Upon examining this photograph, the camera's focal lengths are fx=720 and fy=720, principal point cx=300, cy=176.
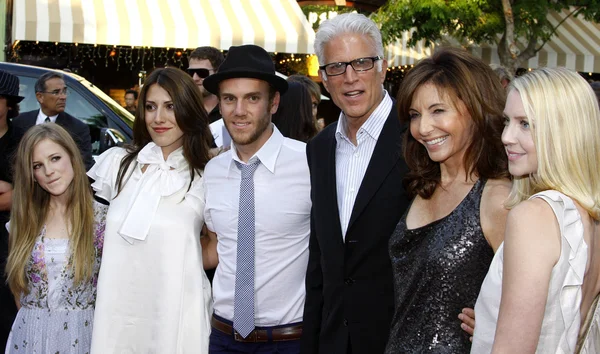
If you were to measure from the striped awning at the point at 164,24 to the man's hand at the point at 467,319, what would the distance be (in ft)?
32.0

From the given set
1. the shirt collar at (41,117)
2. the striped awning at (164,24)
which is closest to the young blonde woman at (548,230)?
the shirt collar at (41,117)

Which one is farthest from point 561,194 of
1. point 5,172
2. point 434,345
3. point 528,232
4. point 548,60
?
point 548,60

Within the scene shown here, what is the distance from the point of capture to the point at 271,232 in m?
3.78

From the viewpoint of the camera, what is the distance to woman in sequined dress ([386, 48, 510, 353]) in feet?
8.95

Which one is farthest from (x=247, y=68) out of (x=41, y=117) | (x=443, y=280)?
(x=41, y=117)

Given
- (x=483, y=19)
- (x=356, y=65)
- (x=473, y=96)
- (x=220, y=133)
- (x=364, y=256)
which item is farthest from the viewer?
(x=483, y=19)

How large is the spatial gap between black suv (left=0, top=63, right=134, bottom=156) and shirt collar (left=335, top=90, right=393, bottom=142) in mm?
4586

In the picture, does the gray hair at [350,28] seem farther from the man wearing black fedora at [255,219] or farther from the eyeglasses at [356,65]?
the man wearing black fedora at [255,219]

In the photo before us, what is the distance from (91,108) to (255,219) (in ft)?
15.8

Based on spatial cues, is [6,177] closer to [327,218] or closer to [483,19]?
[327,218]

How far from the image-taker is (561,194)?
2.24 metres

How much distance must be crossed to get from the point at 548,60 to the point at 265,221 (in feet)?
39.6

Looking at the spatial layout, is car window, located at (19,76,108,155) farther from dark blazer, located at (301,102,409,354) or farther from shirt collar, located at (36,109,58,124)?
dark blazer, located at (301,102,409,354)

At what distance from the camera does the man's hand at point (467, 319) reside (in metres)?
2.66
